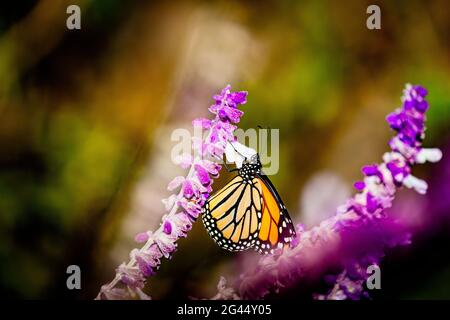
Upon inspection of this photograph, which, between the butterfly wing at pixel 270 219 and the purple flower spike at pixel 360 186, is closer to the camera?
the purple flower spike at pixel 360 186

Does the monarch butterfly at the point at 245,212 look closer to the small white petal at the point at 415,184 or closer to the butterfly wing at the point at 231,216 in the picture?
the butterfly wing at the point at 231,216

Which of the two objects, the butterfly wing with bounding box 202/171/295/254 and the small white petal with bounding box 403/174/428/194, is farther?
the butterfly wing with bounding box 202/171/295/254

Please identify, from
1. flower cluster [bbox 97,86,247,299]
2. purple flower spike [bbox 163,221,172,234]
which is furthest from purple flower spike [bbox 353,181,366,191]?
purple flower spike [bbox 163,221,172,234]

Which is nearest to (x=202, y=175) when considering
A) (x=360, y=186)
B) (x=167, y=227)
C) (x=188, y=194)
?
(x=188, y=194)

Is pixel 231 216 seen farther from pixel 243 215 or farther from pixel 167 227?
pixel 167 227

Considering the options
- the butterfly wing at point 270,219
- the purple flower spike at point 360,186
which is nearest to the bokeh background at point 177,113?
the butterfly wing at point 270,219

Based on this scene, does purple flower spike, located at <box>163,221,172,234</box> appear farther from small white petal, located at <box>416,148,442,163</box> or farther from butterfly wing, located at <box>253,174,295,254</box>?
small white petal, located at <box>416,148,442,163</box>
